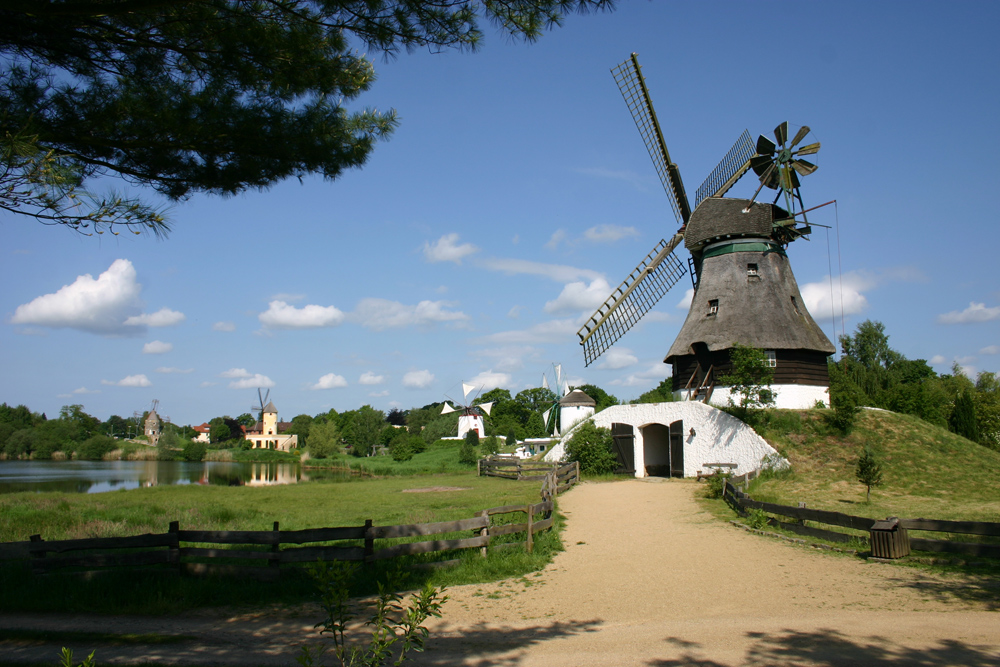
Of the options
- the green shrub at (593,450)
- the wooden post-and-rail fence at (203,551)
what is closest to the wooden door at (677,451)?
the green shrub at (593,450)

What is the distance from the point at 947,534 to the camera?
11.3m

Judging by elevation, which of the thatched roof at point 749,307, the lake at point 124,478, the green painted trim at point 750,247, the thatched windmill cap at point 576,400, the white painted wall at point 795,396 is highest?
the green painted trim at point 750,247

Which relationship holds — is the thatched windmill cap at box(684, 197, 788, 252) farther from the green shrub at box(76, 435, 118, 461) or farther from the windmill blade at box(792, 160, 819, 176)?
the green shrub at box(76, 435, 118, 461)

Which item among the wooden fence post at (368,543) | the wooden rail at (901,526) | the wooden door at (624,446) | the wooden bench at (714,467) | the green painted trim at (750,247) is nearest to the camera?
the wooden fence post at (368,543)

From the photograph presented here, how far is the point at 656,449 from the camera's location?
2945cm

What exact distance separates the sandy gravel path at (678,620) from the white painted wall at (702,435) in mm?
11566

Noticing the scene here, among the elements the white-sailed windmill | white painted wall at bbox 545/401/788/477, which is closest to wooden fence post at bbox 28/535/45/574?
white painted wall at bbox 545/401/788/477

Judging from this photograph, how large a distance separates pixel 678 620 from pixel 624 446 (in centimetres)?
2024

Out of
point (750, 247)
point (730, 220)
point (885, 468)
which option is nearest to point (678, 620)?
point (885, 468)

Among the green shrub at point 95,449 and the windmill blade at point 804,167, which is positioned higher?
the windmill blade at point 804,167

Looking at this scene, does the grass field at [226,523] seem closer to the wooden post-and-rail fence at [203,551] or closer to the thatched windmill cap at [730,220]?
the wooden post-and-rail fence at [203,551]

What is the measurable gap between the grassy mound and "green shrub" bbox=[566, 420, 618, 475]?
7.03 metres

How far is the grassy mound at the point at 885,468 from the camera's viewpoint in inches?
608

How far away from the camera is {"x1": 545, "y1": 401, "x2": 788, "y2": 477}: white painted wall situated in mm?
21672
